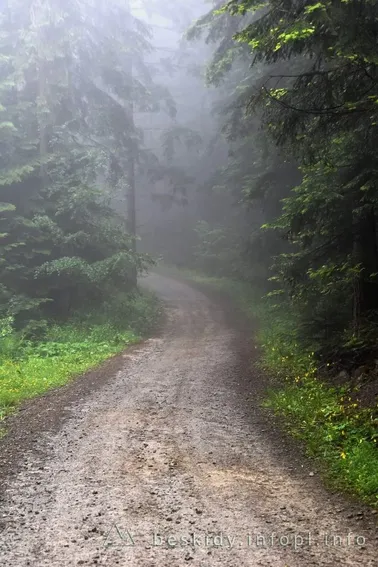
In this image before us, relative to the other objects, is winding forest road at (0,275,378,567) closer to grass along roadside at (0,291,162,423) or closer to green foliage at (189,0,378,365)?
grass along roadside at (0,291,162,423)

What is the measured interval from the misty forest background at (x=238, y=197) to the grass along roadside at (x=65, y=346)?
3.1 inches

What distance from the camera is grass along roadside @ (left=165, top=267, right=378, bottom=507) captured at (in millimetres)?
5941

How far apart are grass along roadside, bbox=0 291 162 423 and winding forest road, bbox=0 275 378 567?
1.00 m

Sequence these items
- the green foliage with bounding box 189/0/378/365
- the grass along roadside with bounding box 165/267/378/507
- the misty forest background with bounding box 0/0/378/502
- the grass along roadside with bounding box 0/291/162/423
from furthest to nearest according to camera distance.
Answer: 1. the grass along roadside with bounding box 0/291/162/423
2. the misty forest background with bounding box 0/0/378/502
3. the green foliage with bounding box 189/0/378/365
4. the grass along roadside with bounding box 165/267/378/507

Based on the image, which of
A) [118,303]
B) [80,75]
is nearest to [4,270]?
[118,303]

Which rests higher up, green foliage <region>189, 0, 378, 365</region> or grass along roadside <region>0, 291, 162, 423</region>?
green foliage <region>189, 0, 378, 365</region>

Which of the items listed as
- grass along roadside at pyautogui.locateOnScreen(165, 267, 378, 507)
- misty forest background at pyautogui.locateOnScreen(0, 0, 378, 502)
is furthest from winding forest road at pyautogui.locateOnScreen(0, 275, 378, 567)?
misty forest background at pyautogui.locateOnScreen(0, 0, 378, 502)

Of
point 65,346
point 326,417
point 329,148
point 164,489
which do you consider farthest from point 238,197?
point 164,489

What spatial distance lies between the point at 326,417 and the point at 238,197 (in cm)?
2383

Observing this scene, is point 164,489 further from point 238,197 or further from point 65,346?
point 238,197

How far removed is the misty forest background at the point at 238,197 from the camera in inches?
320

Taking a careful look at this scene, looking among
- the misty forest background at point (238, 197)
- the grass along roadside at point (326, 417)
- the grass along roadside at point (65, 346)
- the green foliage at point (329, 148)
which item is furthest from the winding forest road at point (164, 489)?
the green foliage at point (329, 148)

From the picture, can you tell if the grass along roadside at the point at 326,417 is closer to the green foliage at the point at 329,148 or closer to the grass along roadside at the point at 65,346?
the green foliage at the point at 329,148

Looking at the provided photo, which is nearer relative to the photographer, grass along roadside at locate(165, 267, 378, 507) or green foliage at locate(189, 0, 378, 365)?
grass along roadside at locate(165, 267, 378, 507)
